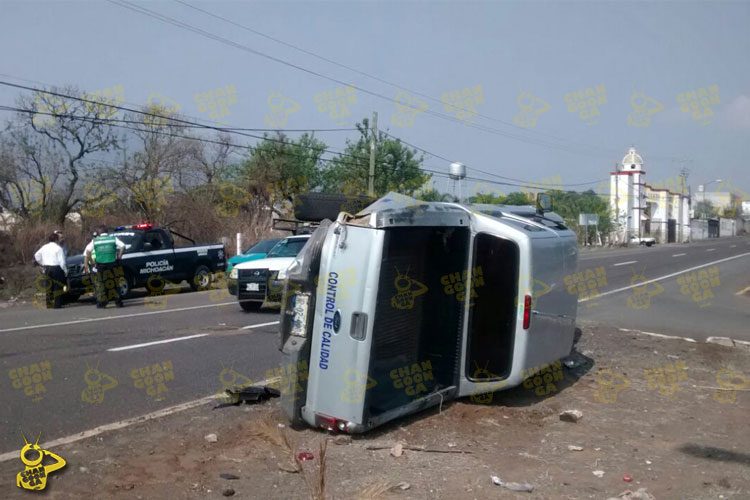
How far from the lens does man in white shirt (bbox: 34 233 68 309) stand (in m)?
16.8

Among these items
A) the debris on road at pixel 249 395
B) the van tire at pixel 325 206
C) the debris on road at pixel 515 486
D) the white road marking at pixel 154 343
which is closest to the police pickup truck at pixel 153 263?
the white road marking at pixel 154 343

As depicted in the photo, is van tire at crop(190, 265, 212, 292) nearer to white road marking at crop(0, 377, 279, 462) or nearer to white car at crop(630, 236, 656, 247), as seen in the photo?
white road marking at crop(0, 377, 279, 462)

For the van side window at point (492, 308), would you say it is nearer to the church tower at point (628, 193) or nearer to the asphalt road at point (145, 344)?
the asphalt road at point (145, 344)

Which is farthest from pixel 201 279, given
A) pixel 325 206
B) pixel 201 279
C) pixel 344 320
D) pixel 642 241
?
pixel 642 241

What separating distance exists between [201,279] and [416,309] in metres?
14.7

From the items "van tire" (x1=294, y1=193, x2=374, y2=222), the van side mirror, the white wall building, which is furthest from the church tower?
"van tire" (x1=294, y1=193, x2=374, y2=222)

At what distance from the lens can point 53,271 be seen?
662 inches

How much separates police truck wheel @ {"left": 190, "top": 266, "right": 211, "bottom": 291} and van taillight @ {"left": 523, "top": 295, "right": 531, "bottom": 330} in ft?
50.3

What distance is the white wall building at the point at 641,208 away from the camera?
74.2 meters

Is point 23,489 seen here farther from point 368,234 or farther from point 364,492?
point 368,234

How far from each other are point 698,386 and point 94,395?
684cm

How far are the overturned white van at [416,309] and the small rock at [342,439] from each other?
0.10 m

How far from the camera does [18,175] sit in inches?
1161

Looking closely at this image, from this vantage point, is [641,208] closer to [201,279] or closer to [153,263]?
[201,279]
